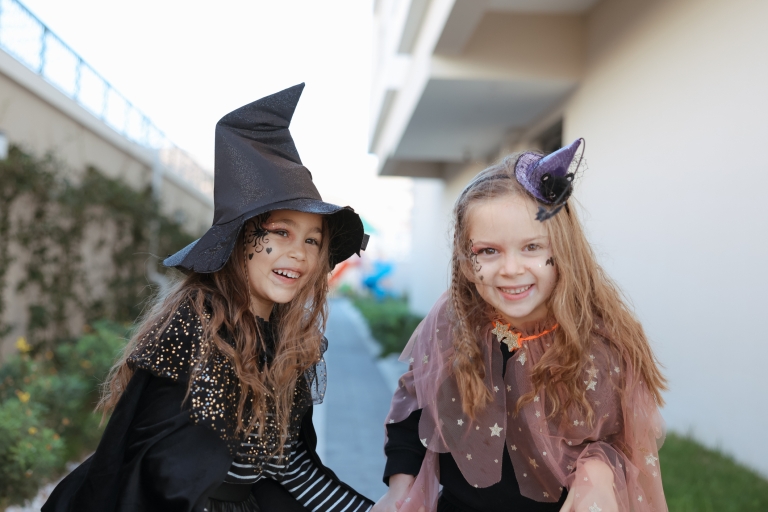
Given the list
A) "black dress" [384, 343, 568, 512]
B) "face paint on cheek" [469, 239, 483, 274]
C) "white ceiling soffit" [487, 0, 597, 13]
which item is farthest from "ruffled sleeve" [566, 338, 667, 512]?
"white ceiling soffit" [487, 0, 597, 13]

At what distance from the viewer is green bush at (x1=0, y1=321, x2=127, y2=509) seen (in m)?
3.30

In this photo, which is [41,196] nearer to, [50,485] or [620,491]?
[50,485]

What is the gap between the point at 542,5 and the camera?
5441mm

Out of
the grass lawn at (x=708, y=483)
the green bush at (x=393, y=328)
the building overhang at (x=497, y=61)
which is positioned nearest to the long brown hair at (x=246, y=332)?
the grass lawn at (x=708, y=483)

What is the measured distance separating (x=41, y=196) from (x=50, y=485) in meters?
3.22

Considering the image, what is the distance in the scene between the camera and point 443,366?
208cm

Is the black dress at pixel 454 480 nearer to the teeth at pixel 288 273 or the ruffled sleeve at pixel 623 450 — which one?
the ruffled sleeve at pixel 623 450

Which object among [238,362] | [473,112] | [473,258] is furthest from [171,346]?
[473,112]

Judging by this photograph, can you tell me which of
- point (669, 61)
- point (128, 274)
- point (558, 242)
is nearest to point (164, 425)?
point (558, 242)

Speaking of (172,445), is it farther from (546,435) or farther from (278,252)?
(546,435)

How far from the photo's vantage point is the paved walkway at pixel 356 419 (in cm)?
497

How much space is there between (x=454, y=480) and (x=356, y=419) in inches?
183

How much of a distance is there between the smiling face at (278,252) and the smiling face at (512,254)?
1.75 feet

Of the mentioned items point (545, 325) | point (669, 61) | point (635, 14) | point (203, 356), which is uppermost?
point (635, 14)
